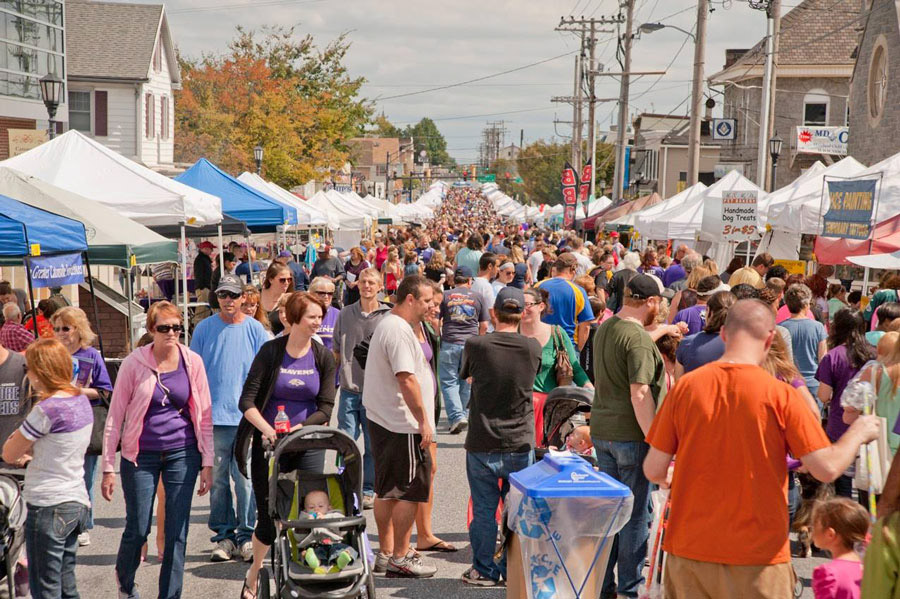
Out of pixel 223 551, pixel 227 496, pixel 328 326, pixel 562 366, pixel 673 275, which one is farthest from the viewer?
pixel 673 275

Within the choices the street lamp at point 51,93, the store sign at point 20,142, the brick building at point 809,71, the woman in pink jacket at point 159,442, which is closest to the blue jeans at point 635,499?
the woman in pink jacket at point 159,442

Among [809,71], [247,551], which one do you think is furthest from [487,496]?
[809,71]

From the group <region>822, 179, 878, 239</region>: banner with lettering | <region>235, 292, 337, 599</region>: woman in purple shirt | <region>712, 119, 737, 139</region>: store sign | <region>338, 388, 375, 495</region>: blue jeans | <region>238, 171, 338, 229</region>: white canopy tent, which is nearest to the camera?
<region>235, 292, 337, 599</region>: woman in purple shirt

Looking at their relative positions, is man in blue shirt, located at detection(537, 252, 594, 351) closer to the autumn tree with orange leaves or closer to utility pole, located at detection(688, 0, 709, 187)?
utility pole, located at detection(688, 0, 709, 187)

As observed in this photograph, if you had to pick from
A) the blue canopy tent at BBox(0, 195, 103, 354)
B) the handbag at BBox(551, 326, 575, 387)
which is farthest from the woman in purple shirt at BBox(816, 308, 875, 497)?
the blue canopy tent at BBox(0, 195, 103, 354)

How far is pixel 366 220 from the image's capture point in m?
32.7

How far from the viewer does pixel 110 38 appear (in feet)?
129

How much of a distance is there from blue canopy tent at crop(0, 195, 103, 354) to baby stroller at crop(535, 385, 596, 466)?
188 inches

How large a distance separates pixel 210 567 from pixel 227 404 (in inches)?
46.2

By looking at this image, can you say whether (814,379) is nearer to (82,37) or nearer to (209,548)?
(209,548)

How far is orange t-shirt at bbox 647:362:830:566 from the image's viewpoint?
14.3 feet

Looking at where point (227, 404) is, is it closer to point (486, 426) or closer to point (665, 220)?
point (486, 426)

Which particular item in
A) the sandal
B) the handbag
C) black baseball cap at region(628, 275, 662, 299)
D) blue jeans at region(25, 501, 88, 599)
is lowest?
the sandal

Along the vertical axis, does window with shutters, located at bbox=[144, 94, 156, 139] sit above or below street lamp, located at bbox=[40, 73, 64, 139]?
above
